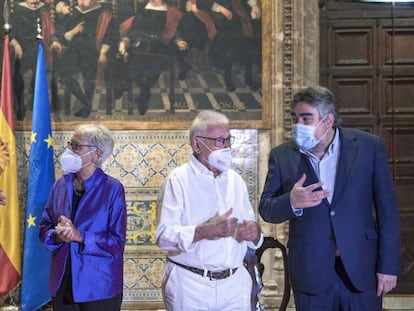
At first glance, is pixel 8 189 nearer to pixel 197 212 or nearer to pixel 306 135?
pixel 197 212

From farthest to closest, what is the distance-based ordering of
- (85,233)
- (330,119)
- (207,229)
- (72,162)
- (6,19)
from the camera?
(6,19)
(72,162)
(85,233)
(330,119)
(207,229)

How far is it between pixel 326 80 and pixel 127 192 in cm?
247

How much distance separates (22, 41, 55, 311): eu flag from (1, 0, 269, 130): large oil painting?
1.45 ft

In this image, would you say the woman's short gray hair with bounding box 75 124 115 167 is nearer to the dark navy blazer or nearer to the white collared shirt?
the white collared shirt

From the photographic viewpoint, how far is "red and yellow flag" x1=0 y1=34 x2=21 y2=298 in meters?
6.44

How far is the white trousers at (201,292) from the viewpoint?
3.67 meters

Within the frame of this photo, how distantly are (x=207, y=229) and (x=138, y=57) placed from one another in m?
3.78

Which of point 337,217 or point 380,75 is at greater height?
point 380,75

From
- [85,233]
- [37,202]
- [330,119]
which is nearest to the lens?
[330,119]

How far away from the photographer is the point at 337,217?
12.5 feet

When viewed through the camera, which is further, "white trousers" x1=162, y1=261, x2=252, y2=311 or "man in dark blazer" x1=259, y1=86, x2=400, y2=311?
"man in dark blazer" x1=259, y1=86, x2=400, y2=311

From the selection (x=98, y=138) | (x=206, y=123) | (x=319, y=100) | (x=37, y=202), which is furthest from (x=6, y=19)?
(x=319, y=100)

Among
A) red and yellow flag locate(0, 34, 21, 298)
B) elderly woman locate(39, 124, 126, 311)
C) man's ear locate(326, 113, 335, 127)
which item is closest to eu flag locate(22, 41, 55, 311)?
red and yellow flag locate(0, 34, 21, 298)

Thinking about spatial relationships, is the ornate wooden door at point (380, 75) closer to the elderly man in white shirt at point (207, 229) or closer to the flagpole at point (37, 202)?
the flagpole at point (37, 202)
